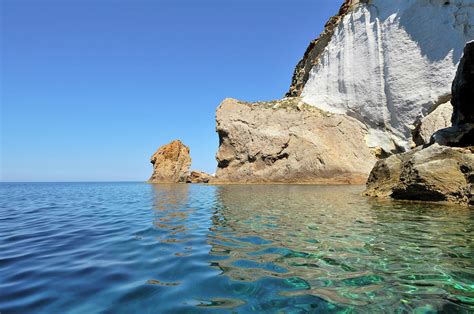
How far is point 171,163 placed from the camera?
57.2 meters

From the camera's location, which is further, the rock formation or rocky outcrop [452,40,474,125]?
rocky outcrop [452,40,474,125]

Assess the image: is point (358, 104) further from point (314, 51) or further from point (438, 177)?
point (438, 177)

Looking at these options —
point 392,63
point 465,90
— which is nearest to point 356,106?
point 392,63

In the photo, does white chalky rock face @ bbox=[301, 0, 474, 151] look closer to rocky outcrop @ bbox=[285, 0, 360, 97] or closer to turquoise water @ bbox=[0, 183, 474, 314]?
rocky outcrop @ bbox=[285, 0, 360, 97]

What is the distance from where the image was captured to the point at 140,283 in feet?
13.8

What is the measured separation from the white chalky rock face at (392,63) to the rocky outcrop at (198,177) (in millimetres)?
18689

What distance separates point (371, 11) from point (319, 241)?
40.4 m

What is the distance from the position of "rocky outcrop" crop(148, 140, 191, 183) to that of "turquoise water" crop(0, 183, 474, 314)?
4732 centimetres

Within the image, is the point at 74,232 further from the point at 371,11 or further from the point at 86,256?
the point at 371,11

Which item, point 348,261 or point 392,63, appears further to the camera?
point 392,63

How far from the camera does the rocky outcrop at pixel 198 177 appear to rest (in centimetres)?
4809

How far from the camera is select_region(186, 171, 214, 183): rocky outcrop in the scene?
4809 cm

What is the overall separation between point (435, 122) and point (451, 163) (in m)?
18.1

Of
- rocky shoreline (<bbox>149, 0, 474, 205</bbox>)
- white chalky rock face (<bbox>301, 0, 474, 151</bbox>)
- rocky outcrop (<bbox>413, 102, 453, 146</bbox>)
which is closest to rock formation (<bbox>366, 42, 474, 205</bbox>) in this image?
rocky shoreline (<bbox>149, 0, 474, 205</bbox>)
